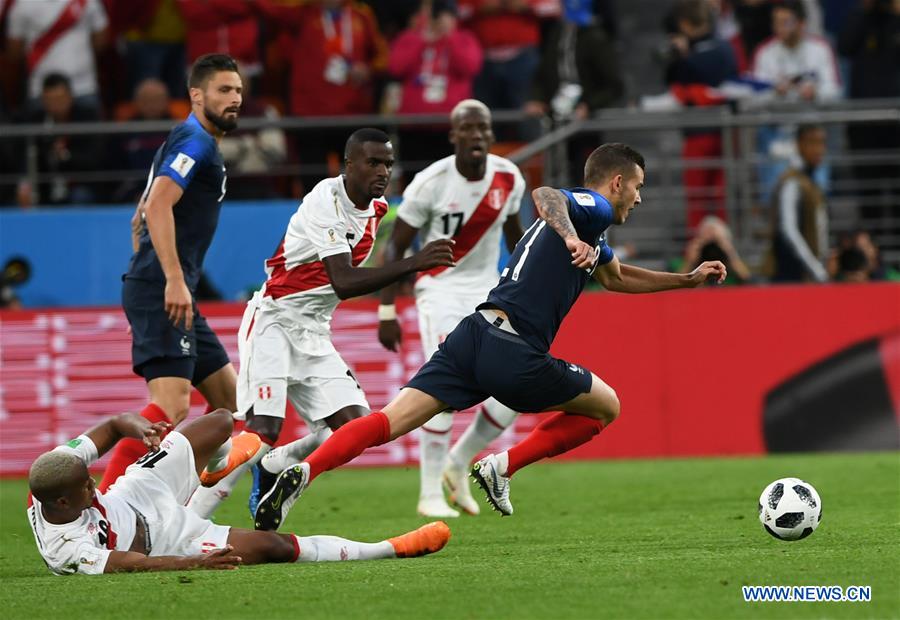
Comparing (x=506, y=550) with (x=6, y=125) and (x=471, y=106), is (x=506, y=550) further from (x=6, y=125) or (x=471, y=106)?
(x=6, y=125)

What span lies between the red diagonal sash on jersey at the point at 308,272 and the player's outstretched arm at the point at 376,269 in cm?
59

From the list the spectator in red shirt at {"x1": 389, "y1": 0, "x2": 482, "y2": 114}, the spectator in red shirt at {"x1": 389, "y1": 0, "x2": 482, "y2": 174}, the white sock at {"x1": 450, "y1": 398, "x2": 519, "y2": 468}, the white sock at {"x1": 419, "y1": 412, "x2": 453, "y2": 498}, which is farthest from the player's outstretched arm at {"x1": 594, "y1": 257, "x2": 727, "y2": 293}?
the spectator in red shirt at {"x1": 389, "y1": 0, "x2": 482, "y2": 114}

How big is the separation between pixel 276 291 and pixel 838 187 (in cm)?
848

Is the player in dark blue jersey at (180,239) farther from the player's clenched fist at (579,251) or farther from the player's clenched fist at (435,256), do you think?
the player's clenched fist at (579,251)

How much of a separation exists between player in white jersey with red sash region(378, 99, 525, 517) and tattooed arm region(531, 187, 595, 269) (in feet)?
9.69

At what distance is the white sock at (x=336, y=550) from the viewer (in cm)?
768

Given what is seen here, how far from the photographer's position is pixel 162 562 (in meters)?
7.12

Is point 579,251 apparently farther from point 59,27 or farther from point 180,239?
point 59,27

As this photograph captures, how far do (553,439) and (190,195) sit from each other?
8.36 feet

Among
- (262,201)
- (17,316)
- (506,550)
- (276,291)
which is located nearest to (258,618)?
(506,550)

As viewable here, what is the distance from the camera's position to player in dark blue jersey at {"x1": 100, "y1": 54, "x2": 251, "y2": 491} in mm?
8914

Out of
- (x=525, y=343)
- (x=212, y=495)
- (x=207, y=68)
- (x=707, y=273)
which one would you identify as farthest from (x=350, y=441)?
(x=207, y=68)

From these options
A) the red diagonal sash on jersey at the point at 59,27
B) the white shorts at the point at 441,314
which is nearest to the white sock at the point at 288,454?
the white shorts at the point at 441,314

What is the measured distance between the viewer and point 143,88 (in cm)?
1642
